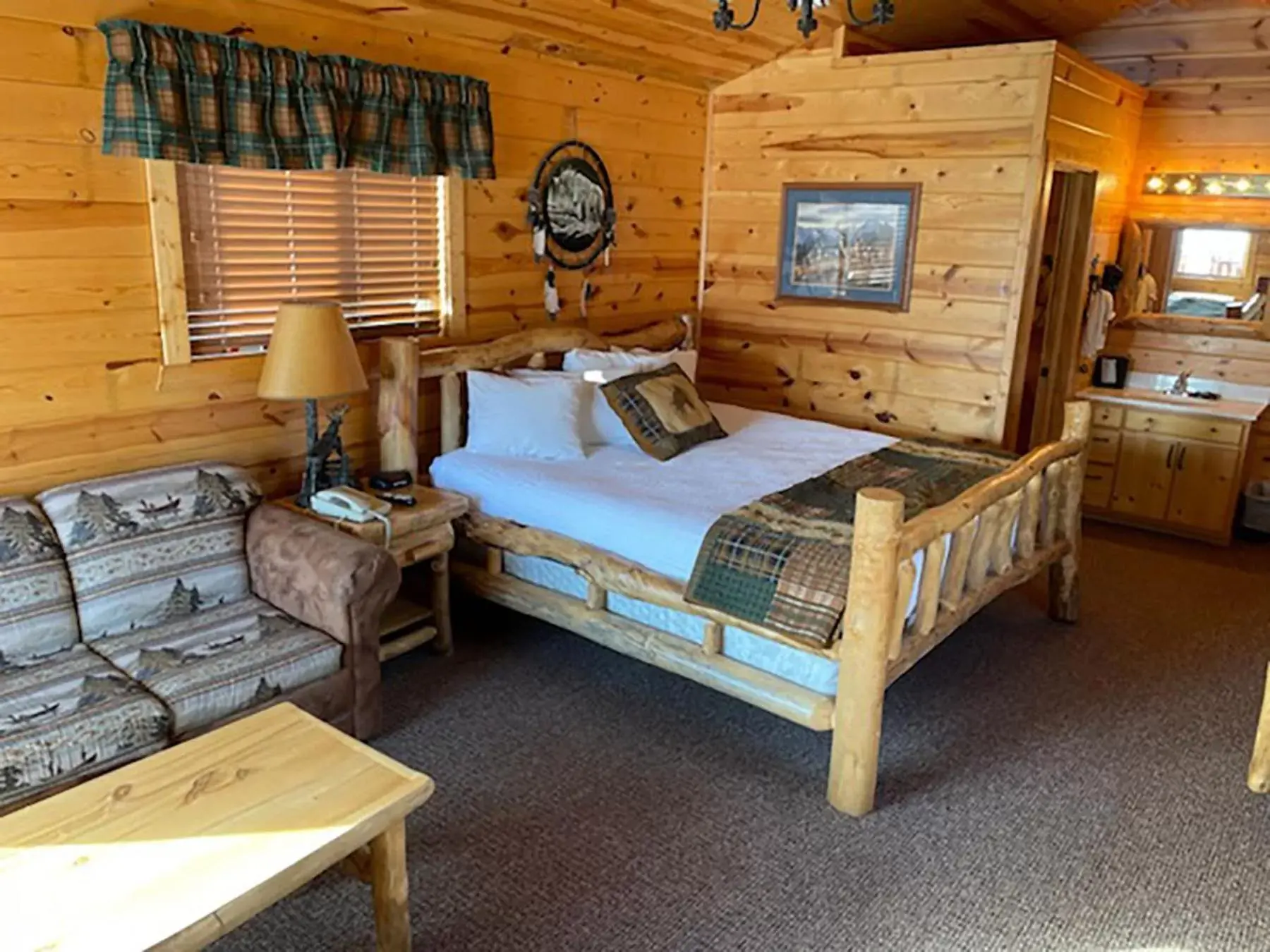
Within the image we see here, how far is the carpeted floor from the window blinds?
132 centimetres

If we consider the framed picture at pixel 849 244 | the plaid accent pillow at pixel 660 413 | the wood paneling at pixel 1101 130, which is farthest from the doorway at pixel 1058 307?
the plaid accent pillow at pixel 660 413

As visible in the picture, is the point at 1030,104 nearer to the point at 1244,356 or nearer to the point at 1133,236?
the point at 1133,236

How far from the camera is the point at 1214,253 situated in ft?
17.5

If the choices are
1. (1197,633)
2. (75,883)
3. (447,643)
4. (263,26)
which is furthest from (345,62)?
(1197,633)

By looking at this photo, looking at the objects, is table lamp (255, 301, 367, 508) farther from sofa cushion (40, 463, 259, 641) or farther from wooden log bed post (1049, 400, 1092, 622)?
wooden log bed post (1049, 400, 1092, 622)

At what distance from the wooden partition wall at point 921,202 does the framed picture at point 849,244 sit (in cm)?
6

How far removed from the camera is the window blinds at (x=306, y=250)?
3170mm

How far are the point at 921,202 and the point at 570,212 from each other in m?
1.65

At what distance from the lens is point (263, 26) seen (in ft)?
10.2

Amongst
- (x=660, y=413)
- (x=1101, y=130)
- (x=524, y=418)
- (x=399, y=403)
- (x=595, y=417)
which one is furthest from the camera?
(x=1101, y=130)

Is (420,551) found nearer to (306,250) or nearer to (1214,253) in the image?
(306,250)

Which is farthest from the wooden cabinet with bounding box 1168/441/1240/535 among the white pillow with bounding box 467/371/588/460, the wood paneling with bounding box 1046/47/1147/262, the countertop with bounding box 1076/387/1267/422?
the white pillow with bounding box 467/371/588/460

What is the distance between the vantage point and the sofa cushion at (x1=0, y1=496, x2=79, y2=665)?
8.48 ft

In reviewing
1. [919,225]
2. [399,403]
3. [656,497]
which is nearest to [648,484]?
[656,497]
